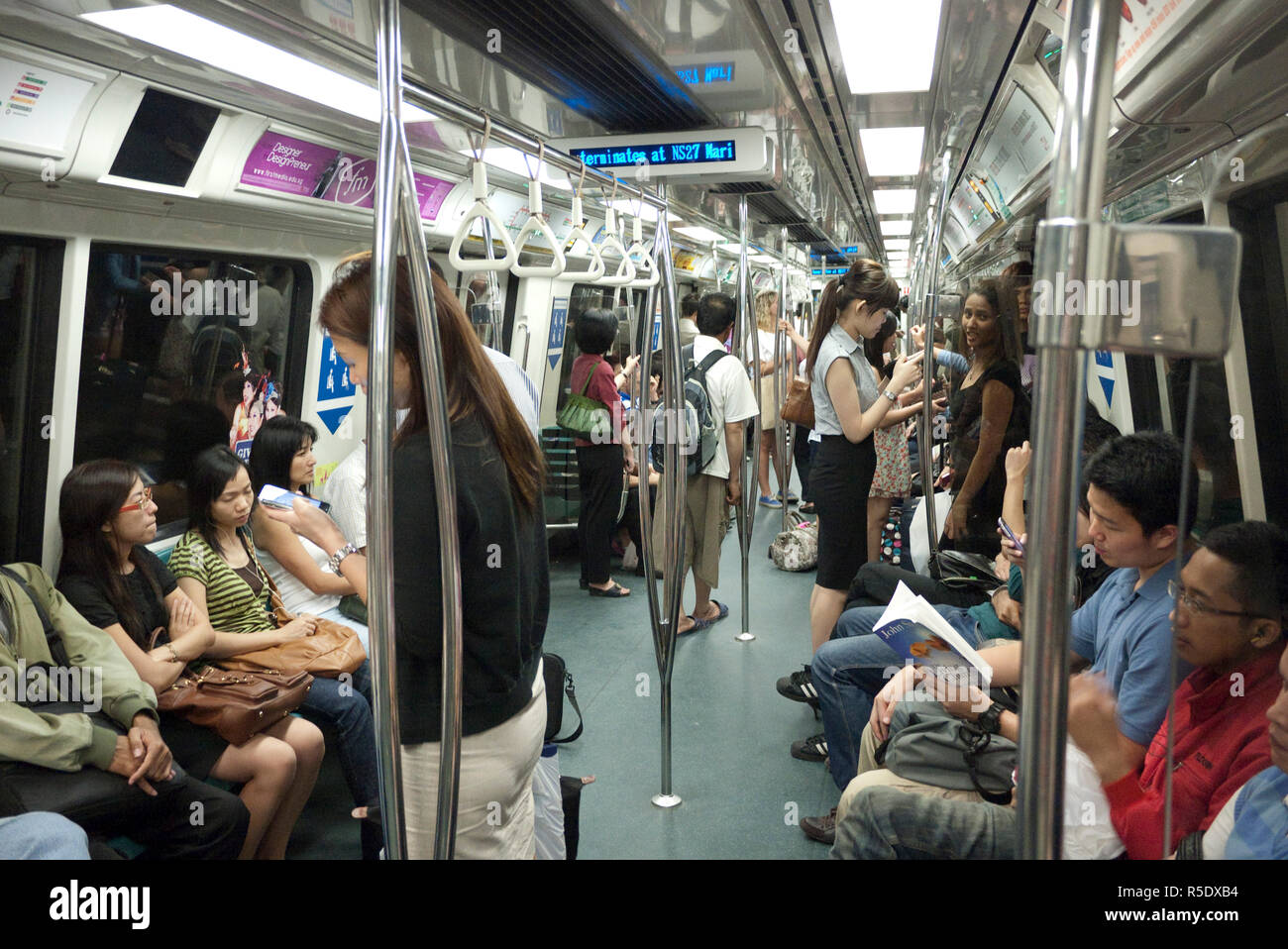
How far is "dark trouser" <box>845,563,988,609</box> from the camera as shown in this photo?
11.8ft

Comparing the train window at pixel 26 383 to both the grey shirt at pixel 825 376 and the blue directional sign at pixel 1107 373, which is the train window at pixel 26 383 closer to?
the grey shirt at pixel 825 376

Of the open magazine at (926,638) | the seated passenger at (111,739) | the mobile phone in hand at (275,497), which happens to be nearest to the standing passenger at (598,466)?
the mobile phone in hand at (275,497)

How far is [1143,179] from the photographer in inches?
93.6

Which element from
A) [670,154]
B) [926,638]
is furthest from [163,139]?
[926,638]

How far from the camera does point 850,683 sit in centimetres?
322

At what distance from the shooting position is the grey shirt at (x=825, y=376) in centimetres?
396

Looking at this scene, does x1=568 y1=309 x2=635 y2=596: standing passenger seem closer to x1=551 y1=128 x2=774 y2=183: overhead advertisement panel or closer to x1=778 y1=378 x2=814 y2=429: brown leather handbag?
x1=778 y1=378 x2=814 y2=429: brown leather handbag

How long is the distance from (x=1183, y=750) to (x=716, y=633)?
147 inches

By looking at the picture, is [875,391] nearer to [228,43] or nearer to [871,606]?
[871,606]

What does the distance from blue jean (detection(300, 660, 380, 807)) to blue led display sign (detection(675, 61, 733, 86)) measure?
2.29 metres

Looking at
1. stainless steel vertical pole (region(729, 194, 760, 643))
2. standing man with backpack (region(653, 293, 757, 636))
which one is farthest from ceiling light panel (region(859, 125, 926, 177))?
standing man with backpack (region(653, 293, 757, 636))

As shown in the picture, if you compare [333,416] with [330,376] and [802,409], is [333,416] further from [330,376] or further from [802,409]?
[802,409]
